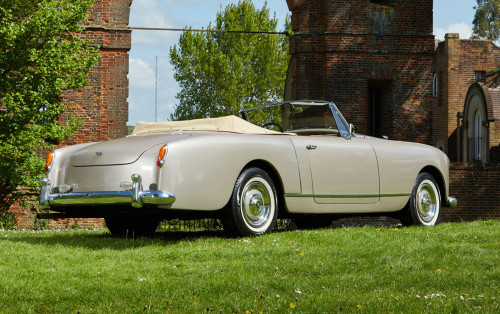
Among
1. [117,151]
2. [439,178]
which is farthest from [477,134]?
[117,151]

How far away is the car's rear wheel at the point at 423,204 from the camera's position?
30.1 ft

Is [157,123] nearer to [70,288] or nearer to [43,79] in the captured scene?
[70,288]

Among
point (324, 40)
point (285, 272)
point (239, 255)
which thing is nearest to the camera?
point (285, 272)

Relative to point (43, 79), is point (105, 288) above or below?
below

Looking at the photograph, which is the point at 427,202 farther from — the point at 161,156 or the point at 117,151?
the point at 117,151

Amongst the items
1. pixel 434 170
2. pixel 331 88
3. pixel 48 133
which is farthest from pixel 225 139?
pixel 331 88

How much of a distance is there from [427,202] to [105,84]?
9427 millimetres

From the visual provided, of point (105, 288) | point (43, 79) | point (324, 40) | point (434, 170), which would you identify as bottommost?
point (105, 288)

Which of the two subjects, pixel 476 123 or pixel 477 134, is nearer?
pixel 477 134

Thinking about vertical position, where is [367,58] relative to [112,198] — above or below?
above

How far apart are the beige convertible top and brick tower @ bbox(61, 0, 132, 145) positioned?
28.5ft

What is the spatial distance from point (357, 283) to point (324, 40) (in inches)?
497

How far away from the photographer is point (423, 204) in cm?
935

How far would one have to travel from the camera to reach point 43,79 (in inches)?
593
